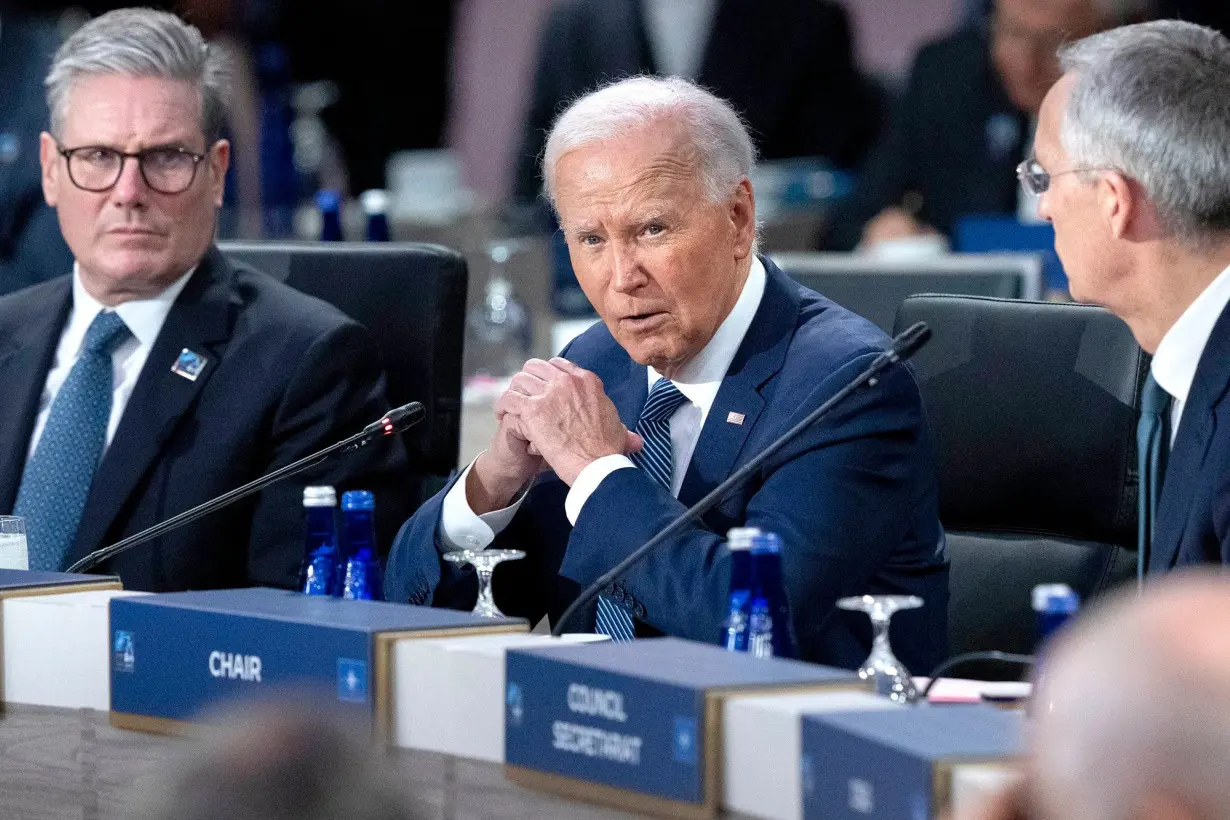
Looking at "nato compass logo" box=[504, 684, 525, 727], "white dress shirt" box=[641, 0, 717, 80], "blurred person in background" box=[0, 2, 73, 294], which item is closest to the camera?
"nato compass logo" box=[504, 684, 525, 727]

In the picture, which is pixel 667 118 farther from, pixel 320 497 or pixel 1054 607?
pixel 1054 607

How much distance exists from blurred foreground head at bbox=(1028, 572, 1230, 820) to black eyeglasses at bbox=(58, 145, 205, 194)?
2.31 m

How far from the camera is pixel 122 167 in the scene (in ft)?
9.45

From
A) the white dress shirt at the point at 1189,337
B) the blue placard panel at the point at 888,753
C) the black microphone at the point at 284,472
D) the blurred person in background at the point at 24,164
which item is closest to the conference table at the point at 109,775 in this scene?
the blue placard panel at the point at 888,753

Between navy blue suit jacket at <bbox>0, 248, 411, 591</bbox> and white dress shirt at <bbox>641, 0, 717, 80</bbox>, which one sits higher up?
white dress shirt at <bbox>641, 0, 717, 80</bbox>

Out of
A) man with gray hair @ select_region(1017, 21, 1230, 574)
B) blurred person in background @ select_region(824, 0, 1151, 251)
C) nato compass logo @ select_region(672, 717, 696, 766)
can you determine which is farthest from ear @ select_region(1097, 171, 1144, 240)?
blurred person in background @ select_region(824, 0, 1151, 251)

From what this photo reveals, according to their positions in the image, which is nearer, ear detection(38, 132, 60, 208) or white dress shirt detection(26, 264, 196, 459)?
white dress shirt detection(26, 264, 196, 459)

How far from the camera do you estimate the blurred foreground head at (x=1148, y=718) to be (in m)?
0.73

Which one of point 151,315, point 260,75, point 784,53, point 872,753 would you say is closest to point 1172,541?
point 872,753

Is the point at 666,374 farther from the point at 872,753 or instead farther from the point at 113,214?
the point at 872,753

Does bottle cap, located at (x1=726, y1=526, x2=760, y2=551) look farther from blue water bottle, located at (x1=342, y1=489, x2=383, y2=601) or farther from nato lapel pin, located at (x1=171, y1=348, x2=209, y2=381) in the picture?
nato lapel pin, located at (x1=171, y1=348, x2=209, y2=381)

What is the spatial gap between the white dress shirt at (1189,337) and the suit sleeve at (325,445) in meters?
1.14

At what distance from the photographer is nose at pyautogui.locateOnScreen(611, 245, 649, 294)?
2.33 m

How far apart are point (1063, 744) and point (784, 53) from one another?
5665 mm
